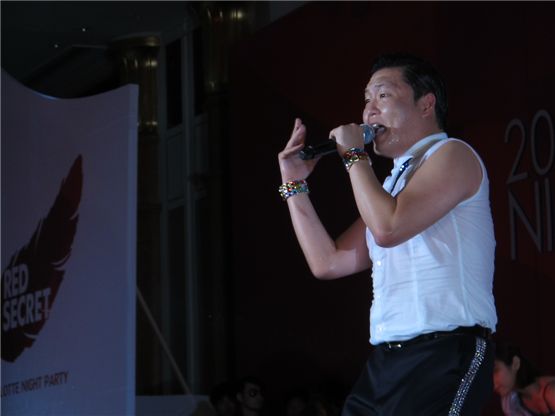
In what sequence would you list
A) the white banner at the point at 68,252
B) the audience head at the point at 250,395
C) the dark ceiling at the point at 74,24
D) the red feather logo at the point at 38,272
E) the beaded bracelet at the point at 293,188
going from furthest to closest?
1. the dark ceiling at the point at 74,24
2. the audience head at the point at 250,395
3. the red feather logo at the point at 38,272
4. the white banner at the point at 68,252
5. the beaded bracelet at the point at 293,188

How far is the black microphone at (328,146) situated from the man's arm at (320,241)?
2 cm

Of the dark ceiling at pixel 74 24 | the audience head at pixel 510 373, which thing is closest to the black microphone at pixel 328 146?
the audience head at pixel 510 373

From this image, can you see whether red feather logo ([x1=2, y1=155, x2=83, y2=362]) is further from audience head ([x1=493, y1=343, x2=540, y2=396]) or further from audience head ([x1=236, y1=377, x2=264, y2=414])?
audience head ([x1=493, y1=343, x2=540, y2=396])

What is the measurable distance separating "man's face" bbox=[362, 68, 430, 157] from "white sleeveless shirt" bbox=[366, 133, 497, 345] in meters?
0.10

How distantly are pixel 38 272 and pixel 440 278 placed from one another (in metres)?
2.69

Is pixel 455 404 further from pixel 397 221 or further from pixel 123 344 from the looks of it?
pixel 123 344

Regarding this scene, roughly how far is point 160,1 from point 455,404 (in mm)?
5168

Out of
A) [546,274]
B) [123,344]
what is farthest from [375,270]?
[546,274]

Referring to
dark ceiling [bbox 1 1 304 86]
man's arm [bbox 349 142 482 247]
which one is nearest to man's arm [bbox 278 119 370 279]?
man's arm [bbox 349 142 482 247]

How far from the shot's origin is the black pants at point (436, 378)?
5.82 feet

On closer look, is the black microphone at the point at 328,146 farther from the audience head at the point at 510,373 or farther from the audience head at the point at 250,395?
the audience head at the point at 250,395

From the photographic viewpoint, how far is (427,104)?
2010 millimetres

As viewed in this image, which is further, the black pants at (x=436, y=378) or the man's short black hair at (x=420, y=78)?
the man's short black hair at (x=420, y=78)

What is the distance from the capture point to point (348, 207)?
4926mm
